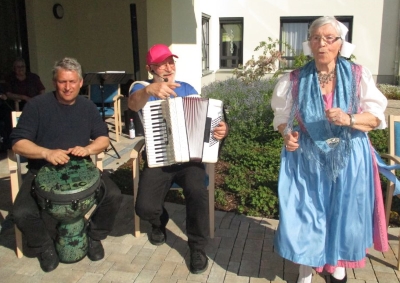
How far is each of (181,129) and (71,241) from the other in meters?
1.11

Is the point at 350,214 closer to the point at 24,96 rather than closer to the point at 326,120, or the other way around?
the point at 326,120

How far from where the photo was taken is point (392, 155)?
303 centimetres

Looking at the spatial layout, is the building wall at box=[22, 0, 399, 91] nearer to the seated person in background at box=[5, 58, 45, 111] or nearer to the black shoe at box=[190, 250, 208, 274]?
the seated person in background at box=[5, 58, 45, 111]

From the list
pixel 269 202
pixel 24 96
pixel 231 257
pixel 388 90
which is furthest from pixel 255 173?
pixel 388 90

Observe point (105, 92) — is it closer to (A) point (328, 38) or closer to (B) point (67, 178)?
(B) point (67, 178)

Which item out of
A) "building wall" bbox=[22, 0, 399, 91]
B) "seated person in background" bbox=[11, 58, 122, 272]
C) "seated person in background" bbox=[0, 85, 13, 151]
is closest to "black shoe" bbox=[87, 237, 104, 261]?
"seated person in background" bbox=[11, 58, 122, 272]

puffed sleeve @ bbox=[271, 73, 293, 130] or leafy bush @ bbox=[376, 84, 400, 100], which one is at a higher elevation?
puffed sleeve @ bbox=[271, 73, 293, 130]

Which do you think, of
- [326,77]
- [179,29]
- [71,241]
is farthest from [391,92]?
[71,241]

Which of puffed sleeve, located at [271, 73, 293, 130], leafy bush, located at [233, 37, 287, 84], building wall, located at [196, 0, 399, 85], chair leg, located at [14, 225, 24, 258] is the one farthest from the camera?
building wall, located at [196, 0, 399, 85]

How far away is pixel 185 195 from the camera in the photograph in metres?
2.98

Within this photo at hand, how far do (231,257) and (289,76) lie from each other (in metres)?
1.40

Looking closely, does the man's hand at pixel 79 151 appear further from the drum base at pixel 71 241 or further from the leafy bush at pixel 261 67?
the leafy bush at pixel 261 67

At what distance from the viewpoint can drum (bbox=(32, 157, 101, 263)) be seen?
261 centimetres

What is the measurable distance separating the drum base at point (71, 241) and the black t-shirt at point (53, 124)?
53cm
